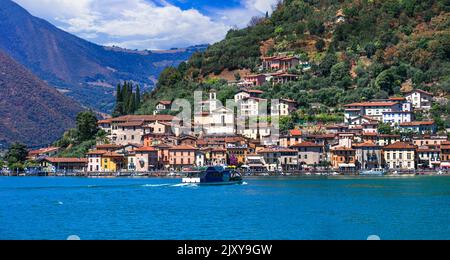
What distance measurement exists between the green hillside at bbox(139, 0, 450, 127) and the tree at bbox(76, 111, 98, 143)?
217 inches

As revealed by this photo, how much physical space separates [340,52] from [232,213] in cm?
5969

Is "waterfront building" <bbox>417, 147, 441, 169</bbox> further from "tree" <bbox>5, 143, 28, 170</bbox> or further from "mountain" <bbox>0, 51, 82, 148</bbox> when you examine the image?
"mountain" <bbox>0, 51, 82, 148</bbox>

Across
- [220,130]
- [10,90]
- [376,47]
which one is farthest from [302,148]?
[10,90]

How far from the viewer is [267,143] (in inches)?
2766

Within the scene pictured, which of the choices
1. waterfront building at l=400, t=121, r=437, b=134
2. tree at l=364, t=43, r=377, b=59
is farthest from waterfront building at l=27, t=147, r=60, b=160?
waterfront building at l=400, t=121, r=437, b=134

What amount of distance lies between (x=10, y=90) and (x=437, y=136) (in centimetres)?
11622

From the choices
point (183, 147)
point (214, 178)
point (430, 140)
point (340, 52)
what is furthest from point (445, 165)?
point (340, 52)

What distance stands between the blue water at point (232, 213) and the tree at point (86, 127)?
32.9 meters

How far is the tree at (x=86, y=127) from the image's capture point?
3091 inches

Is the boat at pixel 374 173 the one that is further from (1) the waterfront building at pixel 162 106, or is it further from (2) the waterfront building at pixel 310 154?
(1) the waterfront building at pixel 162 106


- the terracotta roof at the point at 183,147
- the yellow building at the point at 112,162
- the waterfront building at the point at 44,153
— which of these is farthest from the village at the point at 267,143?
the waterfront building at the point at 44,153

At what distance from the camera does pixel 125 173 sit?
224 ft
